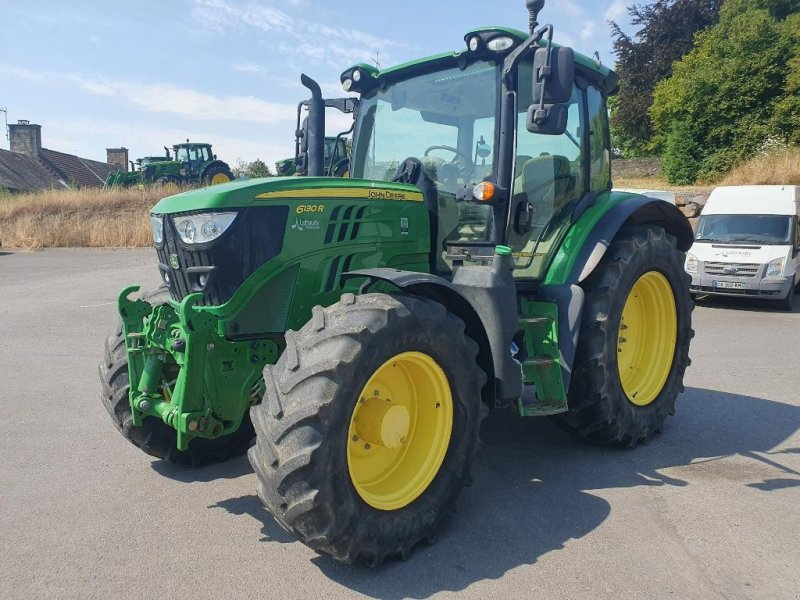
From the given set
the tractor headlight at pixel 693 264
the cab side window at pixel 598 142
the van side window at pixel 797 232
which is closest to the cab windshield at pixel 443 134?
the cab side window at pixel 598 142

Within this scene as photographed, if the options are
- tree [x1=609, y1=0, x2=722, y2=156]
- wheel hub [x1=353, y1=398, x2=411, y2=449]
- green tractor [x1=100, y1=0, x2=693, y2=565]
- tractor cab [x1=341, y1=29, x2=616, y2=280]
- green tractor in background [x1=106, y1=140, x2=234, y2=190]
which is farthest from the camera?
tree [x1=609, y1=0, x2=722, y2=156]

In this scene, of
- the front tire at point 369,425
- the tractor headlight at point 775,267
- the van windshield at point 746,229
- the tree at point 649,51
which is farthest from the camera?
the tree at point 649,51

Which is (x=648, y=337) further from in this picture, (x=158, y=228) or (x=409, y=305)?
(x=158, y=228)

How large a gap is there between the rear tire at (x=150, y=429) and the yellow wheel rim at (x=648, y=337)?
8.95 ft

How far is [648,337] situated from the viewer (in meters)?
5.00

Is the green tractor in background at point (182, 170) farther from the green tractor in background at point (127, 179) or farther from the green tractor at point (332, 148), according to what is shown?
the green tractor at point (332, 148)

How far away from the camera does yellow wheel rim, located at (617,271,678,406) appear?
189 inches

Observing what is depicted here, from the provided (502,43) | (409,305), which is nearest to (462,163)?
(502,43)

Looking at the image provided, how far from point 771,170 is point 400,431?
20.9 m

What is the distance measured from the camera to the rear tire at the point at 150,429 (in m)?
3.77

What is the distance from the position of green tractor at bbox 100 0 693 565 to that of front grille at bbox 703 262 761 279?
24.4ft

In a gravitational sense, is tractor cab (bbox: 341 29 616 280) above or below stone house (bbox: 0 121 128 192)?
below

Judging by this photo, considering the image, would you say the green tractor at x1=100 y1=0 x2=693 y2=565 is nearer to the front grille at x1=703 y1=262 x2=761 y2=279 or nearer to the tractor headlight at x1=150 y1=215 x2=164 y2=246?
the tractor headlight at x1=150 y1=215 x2=164 y2=246

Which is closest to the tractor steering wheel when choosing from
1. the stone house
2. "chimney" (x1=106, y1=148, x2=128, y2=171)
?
the stone house
